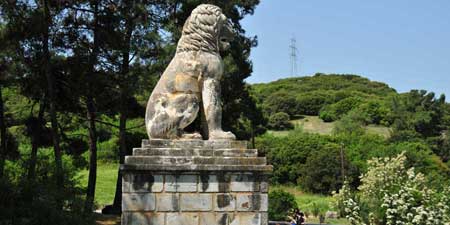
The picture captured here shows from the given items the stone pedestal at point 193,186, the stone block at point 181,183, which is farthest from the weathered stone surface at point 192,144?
the stone block at point 181,183

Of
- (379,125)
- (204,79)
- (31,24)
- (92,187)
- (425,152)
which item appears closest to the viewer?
(204,79)

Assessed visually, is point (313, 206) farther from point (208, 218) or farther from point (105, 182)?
point (208, 218)

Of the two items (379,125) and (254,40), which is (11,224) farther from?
(379,125)

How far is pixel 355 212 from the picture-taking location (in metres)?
15.1

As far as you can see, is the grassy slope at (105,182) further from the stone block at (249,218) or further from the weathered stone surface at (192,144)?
the stone block at (249,218)

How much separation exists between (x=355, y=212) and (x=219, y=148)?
881 cm

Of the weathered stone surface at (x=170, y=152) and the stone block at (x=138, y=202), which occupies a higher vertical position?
the weathered stone surface at (x=170, y=152)

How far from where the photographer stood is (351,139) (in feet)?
169

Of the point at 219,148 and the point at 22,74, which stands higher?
the point at 22,74

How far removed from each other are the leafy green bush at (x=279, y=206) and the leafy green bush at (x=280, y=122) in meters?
41.0

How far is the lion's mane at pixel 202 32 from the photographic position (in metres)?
7.52

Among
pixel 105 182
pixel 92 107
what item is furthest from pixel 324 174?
pixel 92 107

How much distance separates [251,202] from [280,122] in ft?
201

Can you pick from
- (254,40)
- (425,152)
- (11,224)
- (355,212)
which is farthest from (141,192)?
(425,152)
